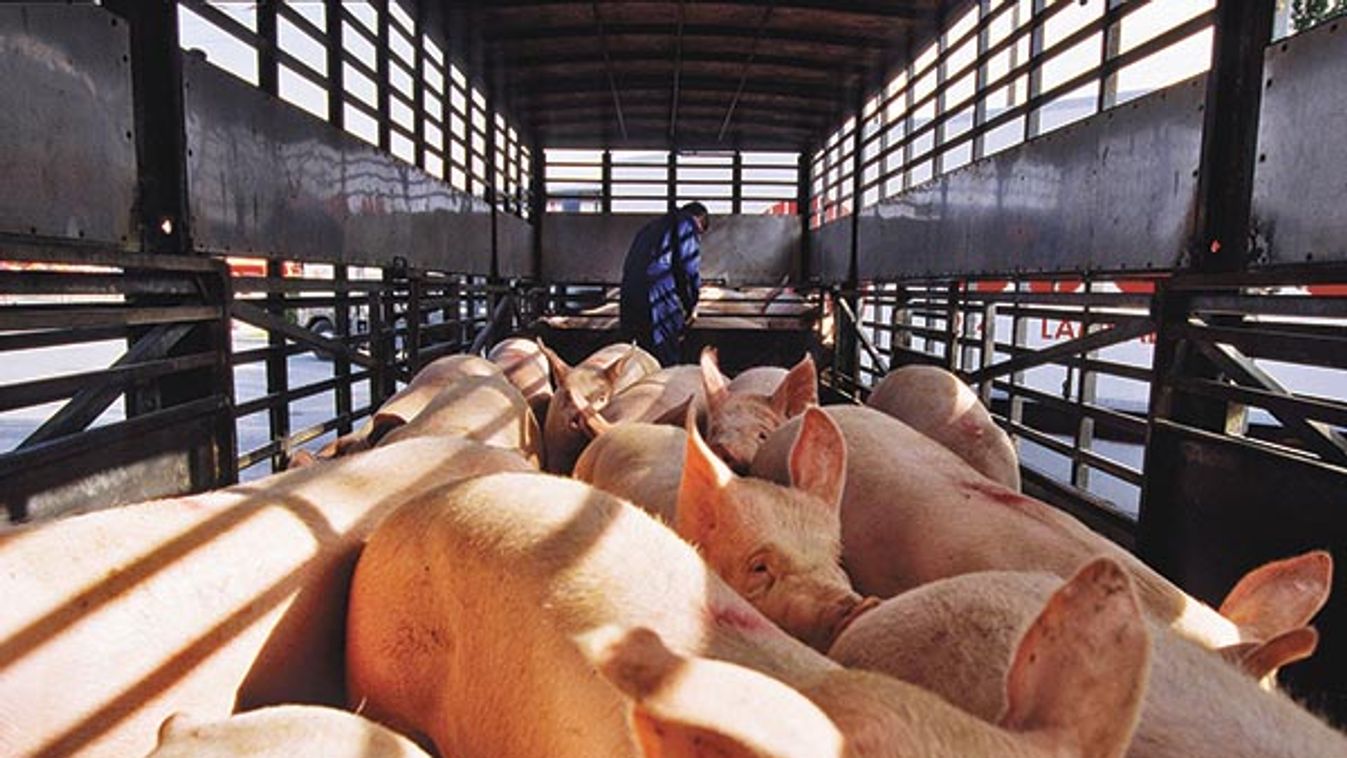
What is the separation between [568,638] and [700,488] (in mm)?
759

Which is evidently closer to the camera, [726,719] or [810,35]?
[726,719]

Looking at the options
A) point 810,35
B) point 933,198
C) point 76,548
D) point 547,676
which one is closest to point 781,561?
point 547,676

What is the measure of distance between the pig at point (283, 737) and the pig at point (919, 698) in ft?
2.33

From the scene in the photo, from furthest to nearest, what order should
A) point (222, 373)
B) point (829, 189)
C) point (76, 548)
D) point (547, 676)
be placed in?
1. point (829, 189)
2. point (222, 373)
3. point (76, 548)
4. point (547, 676)

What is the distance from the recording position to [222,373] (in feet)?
11.9

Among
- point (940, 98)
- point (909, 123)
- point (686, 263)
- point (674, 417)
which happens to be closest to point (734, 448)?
point (674, 417)

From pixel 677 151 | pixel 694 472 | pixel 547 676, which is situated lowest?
pixel 547 676

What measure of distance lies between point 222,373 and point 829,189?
9.02 m

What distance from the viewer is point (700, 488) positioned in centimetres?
210

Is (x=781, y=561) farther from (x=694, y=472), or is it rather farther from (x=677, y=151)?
(x=677, y=151)

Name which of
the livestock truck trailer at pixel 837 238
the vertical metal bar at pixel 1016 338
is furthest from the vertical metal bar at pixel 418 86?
the vertical metal bar at pixel 1016 338

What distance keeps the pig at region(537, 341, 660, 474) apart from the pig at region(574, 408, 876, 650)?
7.60 feet

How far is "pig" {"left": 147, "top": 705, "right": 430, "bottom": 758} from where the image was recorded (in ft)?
4.26

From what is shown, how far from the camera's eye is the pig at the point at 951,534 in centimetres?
196
